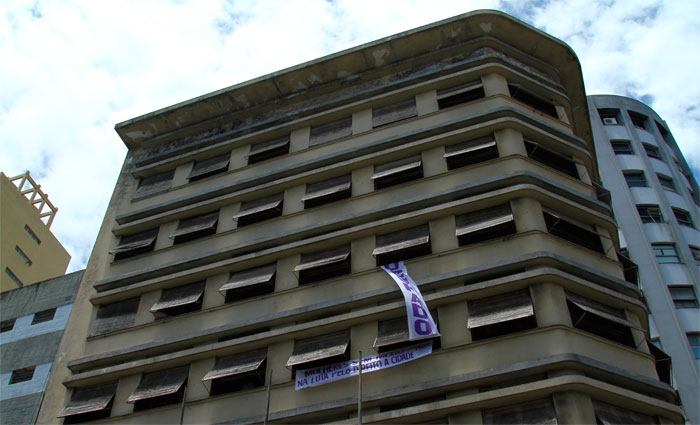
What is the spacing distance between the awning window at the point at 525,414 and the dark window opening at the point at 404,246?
5068 mm

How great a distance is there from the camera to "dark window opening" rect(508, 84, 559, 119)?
21797 mm

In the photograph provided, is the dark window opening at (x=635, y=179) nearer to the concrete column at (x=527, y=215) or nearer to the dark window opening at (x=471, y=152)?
the dark window opening at (x=471, y=152)

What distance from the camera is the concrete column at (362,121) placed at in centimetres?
2181

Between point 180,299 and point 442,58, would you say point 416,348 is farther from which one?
point 442,58

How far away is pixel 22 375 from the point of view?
27719 millimetres

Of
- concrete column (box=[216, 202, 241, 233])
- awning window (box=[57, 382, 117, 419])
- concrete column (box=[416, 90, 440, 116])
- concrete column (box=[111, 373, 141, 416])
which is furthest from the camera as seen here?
concrete column (box=[416, 90, 440, 116])

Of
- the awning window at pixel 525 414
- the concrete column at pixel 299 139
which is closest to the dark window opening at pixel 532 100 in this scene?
the concrete column at pixel 299 139

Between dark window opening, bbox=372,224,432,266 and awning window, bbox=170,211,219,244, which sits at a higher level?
awning window, bbox=170,211,219,244

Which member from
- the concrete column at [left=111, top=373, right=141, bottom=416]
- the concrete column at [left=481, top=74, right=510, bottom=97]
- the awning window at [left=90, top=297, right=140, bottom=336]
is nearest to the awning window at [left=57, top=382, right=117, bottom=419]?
the concrete column at [left=111, top=373, right=141, bottom=416]

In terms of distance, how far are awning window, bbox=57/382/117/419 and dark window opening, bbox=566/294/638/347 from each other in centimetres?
1265

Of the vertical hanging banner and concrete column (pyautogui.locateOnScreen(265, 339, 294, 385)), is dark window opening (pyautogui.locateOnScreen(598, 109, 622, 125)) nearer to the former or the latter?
the vertical hanging banner

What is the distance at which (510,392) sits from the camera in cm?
1361

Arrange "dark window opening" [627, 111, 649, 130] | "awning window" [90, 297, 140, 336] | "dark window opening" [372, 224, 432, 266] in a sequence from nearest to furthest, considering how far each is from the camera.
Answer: "dark window opening" [372, 224, 432, 266]
"awning window" [90, 297, 140, 336]
"dark window opening" [627, 111, 649, 130]

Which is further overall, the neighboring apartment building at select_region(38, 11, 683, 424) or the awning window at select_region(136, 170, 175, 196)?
the awning window at select_region(136, 170, 175, 196)
